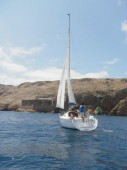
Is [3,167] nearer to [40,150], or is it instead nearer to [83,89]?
[40,150]

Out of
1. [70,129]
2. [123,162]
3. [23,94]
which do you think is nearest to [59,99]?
[70,129]

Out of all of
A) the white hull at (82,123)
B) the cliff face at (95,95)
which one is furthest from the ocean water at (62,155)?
the cliff face at (95,95)

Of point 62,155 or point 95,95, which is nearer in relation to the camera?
point 62,155

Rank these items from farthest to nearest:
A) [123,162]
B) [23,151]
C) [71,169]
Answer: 1. [23,151]
2. [123,162]
3. [71,169]

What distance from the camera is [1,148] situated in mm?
23969

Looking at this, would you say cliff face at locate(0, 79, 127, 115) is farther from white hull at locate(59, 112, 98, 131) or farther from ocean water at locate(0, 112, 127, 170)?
ocean water at locate(0, 112, 127, 170)

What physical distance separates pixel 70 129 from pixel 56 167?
22146mm

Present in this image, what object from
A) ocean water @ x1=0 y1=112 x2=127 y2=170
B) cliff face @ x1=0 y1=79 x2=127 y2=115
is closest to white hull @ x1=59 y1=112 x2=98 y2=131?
ocean water @ x1=0 y1=112 x2=127 y2=170

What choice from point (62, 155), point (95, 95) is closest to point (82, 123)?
point (62, 155)

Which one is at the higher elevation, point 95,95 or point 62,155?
point 95,95

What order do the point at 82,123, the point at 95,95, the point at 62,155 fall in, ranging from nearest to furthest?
the point at 62,155 < the point at 82,123 < the point at 95,95

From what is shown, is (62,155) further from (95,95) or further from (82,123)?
Answer: (95,95)

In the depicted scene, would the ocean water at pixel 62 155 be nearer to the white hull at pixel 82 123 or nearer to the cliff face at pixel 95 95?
the white hull at pixel 82 123

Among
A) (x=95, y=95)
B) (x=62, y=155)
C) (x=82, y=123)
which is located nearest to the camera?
(x=62, y=155)
